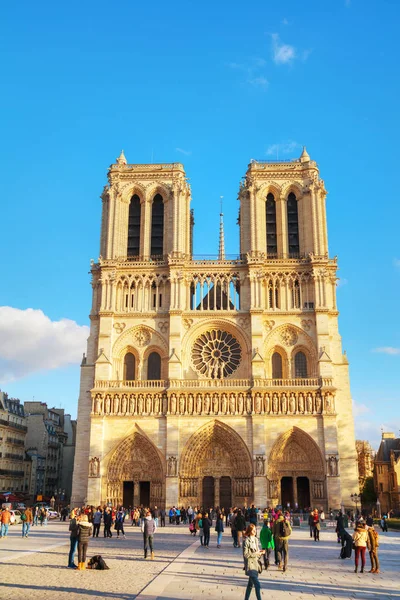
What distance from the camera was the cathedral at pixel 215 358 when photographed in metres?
38.4

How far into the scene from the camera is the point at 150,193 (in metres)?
45.6

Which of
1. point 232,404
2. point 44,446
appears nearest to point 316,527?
point 232,404

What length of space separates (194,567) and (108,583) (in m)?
3.43

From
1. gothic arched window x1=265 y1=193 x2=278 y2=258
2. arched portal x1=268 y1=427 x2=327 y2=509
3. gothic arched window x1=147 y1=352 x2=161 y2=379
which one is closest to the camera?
arched portal x1=268 y1=427 x2=327 y2=509

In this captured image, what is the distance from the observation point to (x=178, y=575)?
13.9 metres

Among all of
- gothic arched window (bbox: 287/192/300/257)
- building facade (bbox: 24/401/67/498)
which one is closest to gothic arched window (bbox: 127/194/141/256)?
gothic arched window (bbox: 287/192/300/257)

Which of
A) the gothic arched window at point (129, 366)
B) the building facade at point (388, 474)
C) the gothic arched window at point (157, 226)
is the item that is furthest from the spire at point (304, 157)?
the building facade at point (388, 474)

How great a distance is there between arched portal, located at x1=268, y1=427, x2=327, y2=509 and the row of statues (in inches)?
64.8

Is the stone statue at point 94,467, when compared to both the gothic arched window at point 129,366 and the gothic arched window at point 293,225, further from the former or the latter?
the gothic arched window at point 293,225

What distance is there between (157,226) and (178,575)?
3383cm

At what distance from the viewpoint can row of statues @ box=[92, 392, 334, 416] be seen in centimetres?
3878

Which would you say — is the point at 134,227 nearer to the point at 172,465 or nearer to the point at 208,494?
the point at 172,465

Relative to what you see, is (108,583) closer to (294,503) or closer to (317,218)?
(294,503)

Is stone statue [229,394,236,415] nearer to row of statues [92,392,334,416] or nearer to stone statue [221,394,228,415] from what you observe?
row of statues [92,392,334,416]
